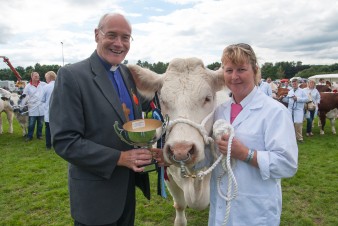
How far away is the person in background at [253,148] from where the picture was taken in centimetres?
190

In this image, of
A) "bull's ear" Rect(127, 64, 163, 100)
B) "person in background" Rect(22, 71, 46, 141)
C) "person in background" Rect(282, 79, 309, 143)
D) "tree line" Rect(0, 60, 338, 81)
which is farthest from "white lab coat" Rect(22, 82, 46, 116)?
"tree line" Rect(0, 60, 338, 81)

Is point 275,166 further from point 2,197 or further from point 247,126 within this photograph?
point 2,197

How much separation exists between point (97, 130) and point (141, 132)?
0.45 metres

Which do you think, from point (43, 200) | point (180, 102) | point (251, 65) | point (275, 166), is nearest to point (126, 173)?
point (180, 102)

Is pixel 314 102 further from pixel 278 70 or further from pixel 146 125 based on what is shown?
pixel 278 70

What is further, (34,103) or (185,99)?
(34,103)

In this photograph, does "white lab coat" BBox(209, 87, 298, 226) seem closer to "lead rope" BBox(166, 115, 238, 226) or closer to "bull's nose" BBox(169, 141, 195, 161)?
"lead rope" BBox(166, 115, 238, 226)

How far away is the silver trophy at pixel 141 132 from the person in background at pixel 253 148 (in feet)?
1.48

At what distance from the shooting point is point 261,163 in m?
1.88

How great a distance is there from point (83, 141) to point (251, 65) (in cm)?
133

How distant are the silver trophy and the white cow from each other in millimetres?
119

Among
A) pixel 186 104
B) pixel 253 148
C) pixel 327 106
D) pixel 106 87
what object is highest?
pixel 106 87

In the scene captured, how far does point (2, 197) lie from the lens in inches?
221

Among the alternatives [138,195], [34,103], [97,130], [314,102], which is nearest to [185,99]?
[97,130]
